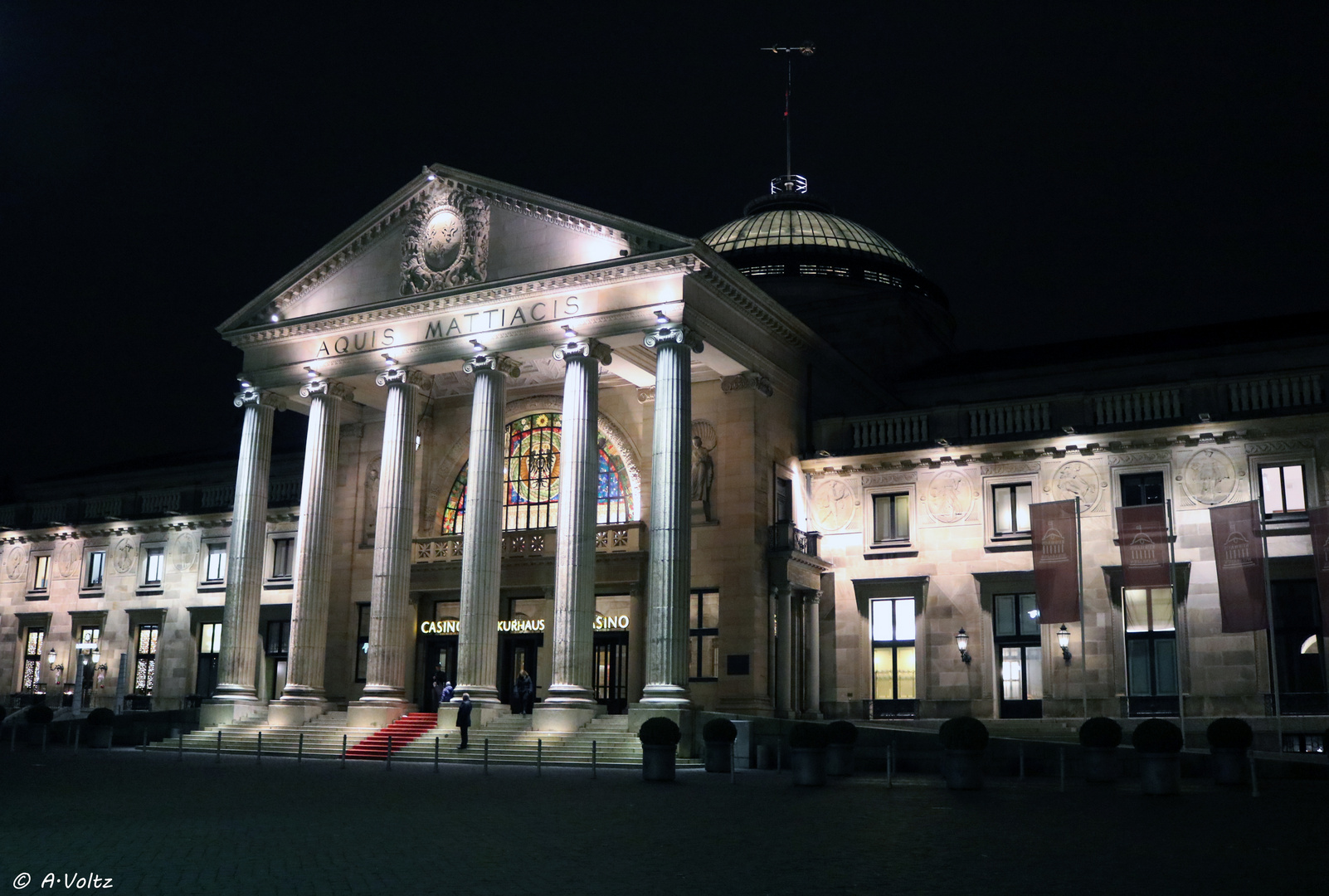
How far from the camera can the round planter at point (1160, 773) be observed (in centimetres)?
2423

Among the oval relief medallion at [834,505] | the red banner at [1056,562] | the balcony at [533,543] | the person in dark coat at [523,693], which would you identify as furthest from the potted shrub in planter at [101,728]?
the red banner at [1056,562]

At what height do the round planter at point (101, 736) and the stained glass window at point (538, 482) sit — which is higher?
the stained glass window at point (538, 482)

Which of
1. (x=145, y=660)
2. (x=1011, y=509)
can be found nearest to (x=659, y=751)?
(x=1011, y=509)

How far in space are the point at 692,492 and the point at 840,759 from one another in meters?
15.4

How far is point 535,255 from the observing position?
42688mm

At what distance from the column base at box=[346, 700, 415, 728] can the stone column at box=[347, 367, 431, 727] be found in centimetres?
3

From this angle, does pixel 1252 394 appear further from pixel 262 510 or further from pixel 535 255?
pixel 262 510

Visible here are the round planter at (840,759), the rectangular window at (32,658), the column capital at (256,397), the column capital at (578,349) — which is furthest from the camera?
the rectangular window at (32,658)

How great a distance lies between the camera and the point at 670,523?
126 feet

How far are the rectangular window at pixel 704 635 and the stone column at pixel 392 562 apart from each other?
32.1 ft

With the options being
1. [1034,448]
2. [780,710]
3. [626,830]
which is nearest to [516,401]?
[780,710]

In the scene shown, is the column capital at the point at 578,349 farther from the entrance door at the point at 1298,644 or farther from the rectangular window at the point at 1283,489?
the entrance door at the point at 1298,644

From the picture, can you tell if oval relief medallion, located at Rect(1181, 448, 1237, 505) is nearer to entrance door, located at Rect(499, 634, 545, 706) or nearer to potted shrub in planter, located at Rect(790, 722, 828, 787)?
potted shrub in planter, located at Rect(790, 722, 828, 787)

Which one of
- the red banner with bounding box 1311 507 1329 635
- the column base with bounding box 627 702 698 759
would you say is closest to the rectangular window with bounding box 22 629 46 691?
the column base with bounding box 627 702 698 759
